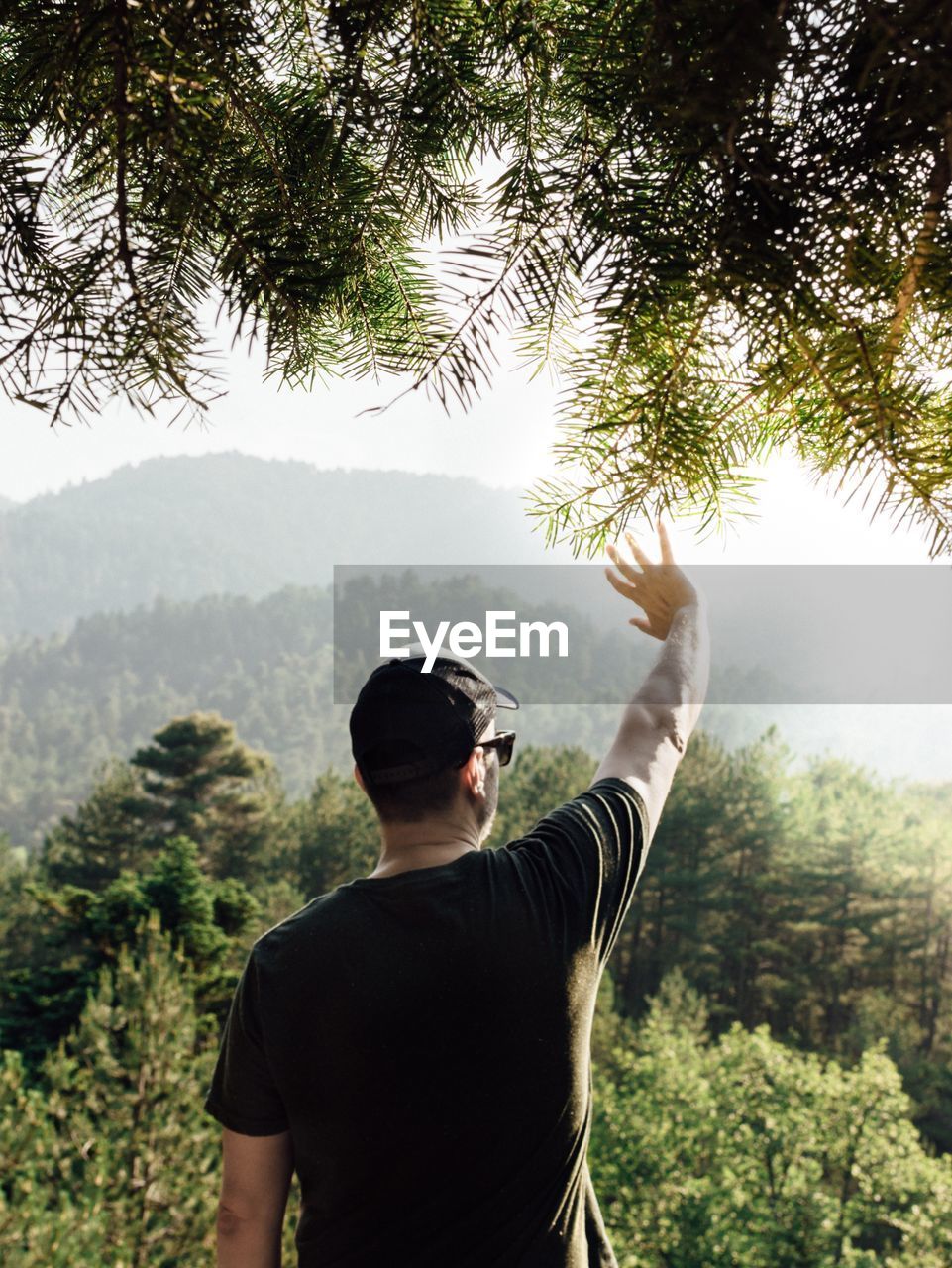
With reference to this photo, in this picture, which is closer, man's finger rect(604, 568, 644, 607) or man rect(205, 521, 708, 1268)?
man rect(205, 521, 708, 1268)

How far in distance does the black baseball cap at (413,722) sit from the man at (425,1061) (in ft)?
0.07

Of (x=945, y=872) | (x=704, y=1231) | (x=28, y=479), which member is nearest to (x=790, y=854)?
(x=945, y=872)

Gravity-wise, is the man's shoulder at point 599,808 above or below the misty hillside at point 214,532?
below

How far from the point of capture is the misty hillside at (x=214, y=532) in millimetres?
126938

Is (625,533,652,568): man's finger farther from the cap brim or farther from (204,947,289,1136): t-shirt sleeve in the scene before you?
(204,947,289,1136): t-shirt sleeve

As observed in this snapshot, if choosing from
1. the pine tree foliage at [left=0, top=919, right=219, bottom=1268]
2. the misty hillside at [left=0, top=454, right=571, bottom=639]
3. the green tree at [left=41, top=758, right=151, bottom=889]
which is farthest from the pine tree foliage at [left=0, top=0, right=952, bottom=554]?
the misty hillside at [left=0, top=454, right=571, bottom=639]

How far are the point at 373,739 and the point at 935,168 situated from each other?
704 millimetres

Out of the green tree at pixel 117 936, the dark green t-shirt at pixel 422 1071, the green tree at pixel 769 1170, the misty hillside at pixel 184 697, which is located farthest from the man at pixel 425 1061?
the misty hillside at pixel 184 697

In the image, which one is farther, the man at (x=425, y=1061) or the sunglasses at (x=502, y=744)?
the sunglasses at (x=502, y=744)

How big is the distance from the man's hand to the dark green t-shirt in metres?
0.47

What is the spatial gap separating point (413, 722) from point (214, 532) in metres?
149

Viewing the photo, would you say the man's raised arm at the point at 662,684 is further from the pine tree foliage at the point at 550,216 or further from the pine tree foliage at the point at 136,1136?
the pine tree foliage at the point at 136,1136

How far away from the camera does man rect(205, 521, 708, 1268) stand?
0.91 metres

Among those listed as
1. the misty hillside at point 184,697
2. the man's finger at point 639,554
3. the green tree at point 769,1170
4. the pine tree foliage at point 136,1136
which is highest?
the misty hillside at point 184,697
